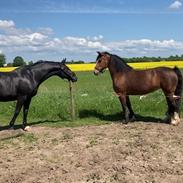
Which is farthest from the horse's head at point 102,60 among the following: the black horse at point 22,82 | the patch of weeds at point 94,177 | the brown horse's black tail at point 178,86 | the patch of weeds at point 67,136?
the patch of weeds at point 94,177

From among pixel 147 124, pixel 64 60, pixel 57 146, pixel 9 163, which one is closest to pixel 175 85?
pixel 147 124

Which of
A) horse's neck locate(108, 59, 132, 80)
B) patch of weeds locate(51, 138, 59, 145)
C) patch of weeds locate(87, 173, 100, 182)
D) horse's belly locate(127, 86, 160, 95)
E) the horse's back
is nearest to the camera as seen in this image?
patch of weeds locate(87, 173, 100, 182)

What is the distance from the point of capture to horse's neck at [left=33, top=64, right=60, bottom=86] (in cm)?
1149

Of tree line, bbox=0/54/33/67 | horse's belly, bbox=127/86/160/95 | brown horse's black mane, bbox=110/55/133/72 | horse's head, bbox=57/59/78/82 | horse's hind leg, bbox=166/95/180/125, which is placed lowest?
tree line, bbox=0/54/33/67

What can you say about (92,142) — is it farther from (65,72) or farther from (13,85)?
(65,72)

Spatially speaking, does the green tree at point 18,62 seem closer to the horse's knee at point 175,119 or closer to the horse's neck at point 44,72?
the horse's neck at point 44,72

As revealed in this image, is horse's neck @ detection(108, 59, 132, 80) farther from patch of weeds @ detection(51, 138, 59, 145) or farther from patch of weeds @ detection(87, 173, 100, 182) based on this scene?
patch of weeds @ detection(87, 173, 100, 182)

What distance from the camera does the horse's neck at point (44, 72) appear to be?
11.5 meters

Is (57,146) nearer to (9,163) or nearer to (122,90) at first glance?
(9,163)

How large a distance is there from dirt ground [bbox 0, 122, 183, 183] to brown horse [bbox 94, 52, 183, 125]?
2.59 ft

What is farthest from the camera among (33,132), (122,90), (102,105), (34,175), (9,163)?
(102,105)

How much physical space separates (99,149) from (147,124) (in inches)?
119

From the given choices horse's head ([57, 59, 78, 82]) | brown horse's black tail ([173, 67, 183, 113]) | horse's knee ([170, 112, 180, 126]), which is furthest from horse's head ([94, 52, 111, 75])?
horse's knee ([170, 112, 180, 126])

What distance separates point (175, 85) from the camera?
451 inches
